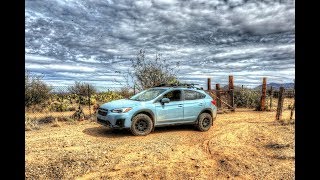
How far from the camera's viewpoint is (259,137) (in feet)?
35.3

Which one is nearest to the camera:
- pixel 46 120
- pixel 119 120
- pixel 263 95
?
pixel 119 120

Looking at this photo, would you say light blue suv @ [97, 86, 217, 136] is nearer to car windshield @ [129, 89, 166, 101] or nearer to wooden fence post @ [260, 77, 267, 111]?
car windshield @ [129, 89, 166, 101]

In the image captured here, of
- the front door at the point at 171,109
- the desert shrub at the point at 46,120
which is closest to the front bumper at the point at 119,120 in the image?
the front door at the point at 171,109

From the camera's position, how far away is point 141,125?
10.9m

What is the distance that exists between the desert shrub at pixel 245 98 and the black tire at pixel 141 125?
46.5 feet

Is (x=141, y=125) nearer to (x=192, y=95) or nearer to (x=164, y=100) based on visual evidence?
(x=164, y=100)

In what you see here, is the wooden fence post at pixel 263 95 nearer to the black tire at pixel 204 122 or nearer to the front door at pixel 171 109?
the black tire at pixel 204 122

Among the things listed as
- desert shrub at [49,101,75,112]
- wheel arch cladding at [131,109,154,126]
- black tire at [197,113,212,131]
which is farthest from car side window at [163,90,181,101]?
desert shrub at [49,101,75,112]

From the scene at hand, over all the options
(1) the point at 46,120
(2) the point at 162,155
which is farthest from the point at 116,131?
(1) the point at 46,120

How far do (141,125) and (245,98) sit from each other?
14802mm

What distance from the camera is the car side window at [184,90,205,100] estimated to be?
12042 millimetres
